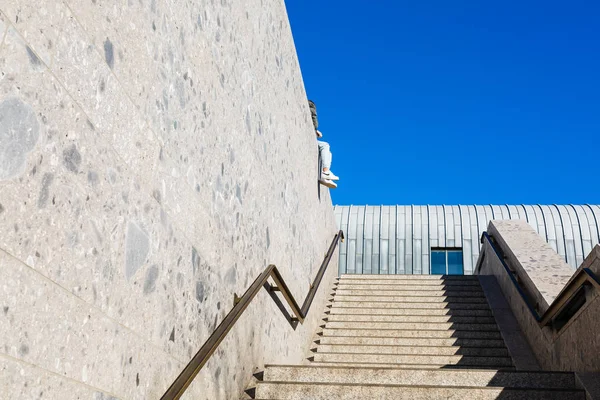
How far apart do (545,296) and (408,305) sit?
2674 millimetres

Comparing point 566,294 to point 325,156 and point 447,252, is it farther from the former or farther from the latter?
point 447,252

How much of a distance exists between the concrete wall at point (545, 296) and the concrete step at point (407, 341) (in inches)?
16.4

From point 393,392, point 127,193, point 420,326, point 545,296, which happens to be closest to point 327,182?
point 420,326

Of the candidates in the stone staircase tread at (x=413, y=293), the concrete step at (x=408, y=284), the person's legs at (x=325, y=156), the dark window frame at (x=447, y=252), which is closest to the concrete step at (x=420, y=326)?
the stone staircase tread at (x=413, y=293)

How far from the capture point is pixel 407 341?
6.51 meters

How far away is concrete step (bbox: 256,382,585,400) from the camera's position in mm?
3760

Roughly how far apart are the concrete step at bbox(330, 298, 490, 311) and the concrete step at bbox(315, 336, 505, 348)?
3.95 ft

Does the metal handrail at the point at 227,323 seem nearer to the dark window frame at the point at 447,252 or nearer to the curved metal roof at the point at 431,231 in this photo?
the curved metal roof at the point at 431,231

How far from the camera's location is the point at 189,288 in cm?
298

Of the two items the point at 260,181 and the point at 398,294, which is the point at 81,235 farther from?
the point at 398,294

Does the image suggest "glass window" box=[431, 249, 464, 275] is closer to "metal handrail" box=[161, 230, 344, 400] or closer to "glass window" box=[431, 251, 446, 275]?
"glass window" box=[431, 251, 446, 275]

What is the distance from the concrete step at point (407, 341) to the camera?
6.36m

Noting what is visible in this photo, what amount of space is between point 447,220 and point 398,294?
993cm

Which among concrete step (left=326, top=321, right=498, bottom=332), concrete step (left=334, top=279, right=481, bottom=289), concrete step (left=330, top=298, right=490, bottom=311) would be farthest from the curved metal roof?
concrete step (left=326, top=321, right=498, bottom=332)
